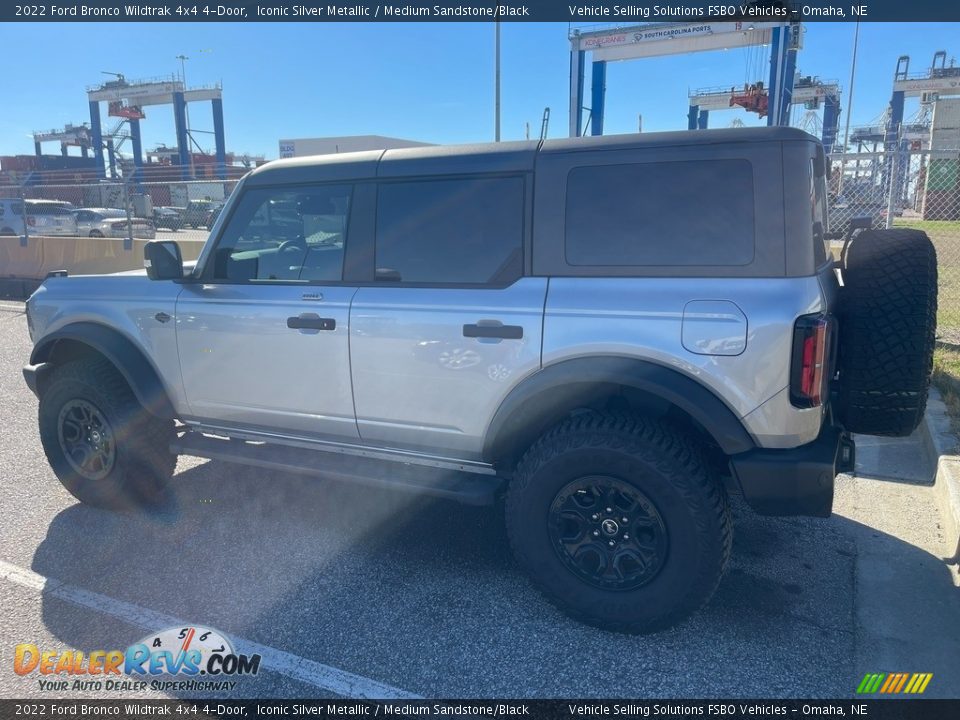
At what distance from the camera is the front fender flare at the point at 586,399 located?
107 inches

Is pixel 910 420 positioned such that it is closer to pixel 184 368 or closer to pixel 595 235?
pixel 595 235

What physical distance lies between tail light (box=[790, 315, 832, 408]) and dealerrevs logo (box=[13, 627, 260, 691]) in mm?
2407

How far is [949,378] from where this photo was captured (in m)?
5.88

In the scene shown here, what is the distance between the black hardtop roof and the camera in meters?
2.75

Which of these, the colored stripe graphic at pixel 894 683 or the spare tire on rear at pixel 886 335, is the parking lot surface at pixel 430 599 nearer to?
the colored stripe graphic at pixel 894 683

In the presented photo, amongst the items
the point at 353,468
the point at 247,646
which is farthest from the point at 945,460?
the point at 247,646

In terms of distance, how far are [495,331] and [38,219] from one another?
26232 mm

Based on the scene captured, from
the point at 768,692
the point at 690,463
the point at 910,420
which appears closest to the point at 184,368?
the point at 690,463

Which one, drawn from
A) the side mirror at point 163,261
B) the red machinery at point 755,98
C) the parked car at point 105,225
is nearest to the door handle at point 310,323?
the side mirror at point 163,261

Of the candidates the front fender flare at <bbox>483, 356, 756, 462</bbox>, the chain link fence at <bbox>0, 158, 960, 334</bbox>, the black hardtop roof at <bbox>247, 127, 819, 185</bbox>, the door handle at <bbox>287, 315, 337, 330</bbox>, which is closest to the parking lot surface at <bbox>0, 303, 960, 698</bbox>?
the front fender flare at <bbox>483, 356, 756, 462</bbox>

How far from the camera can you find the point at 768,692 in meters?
2.56

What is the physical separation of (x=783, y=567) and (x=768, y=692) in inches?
40.3

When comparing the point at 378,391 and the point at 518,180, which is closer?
the point at 518,180

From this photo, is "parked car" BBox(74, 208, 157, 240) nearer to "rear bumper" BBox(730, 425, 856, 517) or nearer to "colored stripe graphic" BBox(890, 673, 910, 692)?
"rear bumper" BBox(730, 425, 856, 517)
